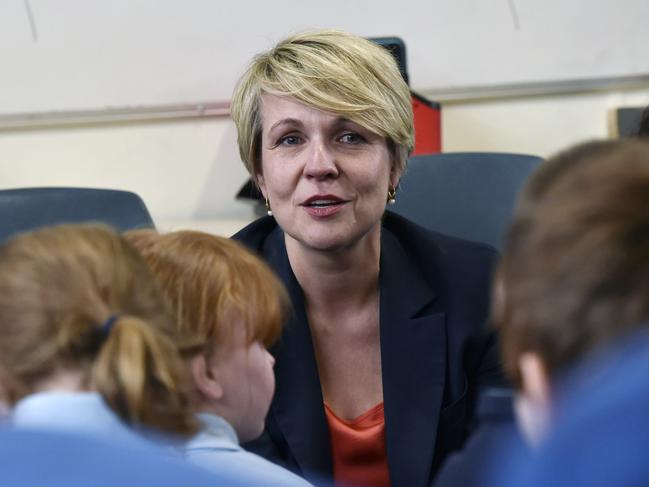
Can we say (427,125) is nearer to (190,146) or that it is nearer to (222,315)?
(190,146)

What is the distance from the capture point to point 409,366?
4.90 feet

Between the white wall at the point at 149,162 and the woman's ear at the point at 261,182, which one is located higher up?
the woman's ear at the point at 261,182

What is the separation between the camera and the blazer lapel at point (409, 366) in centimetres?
142

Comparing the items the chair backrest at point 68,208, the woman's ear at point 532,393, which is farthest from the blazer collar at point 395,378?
the woman's ear at point 532,393

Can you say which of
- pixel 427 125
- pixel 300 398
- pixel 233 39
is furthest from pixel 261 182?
pixel 233 39

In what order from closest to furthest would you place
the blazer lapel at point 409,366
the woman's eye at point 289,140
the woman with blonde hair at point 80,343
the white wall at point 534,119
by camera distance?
the woman with blonde hair at point 80,343
the blazer lapel at point 409,366
the woman's eye at point 289,140
the white wall at point 534,119

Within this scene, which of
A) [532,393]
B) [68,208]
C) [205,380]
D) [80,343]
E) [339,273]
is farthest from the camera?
[68,208]

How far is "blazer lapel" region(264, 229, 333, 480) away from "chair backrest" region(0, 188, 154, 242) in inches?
14.4

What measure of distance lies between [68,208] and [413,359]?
0.72 metres

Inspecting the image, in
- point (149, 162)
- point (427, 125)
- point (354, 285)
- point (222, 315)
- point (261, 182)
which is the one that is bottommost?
point (149, 162)

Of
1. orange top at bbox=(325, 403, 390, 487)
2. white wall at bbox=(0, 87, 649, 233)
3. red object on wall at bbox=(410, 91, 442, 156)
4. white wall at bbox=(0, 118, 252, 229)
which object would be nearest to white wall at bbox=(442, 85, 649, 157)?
white wall at bbox=(0, 87, 649, 233)

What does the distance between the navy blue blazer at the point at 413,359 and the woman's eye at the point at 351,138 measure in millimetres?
200

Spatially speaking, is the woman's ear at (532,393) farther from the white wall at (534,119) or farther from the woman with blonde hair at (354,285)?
the white wall at (534,119)

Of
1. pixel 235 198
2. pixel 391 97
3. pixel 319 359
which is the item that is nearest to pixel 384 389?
pixel 319 359
